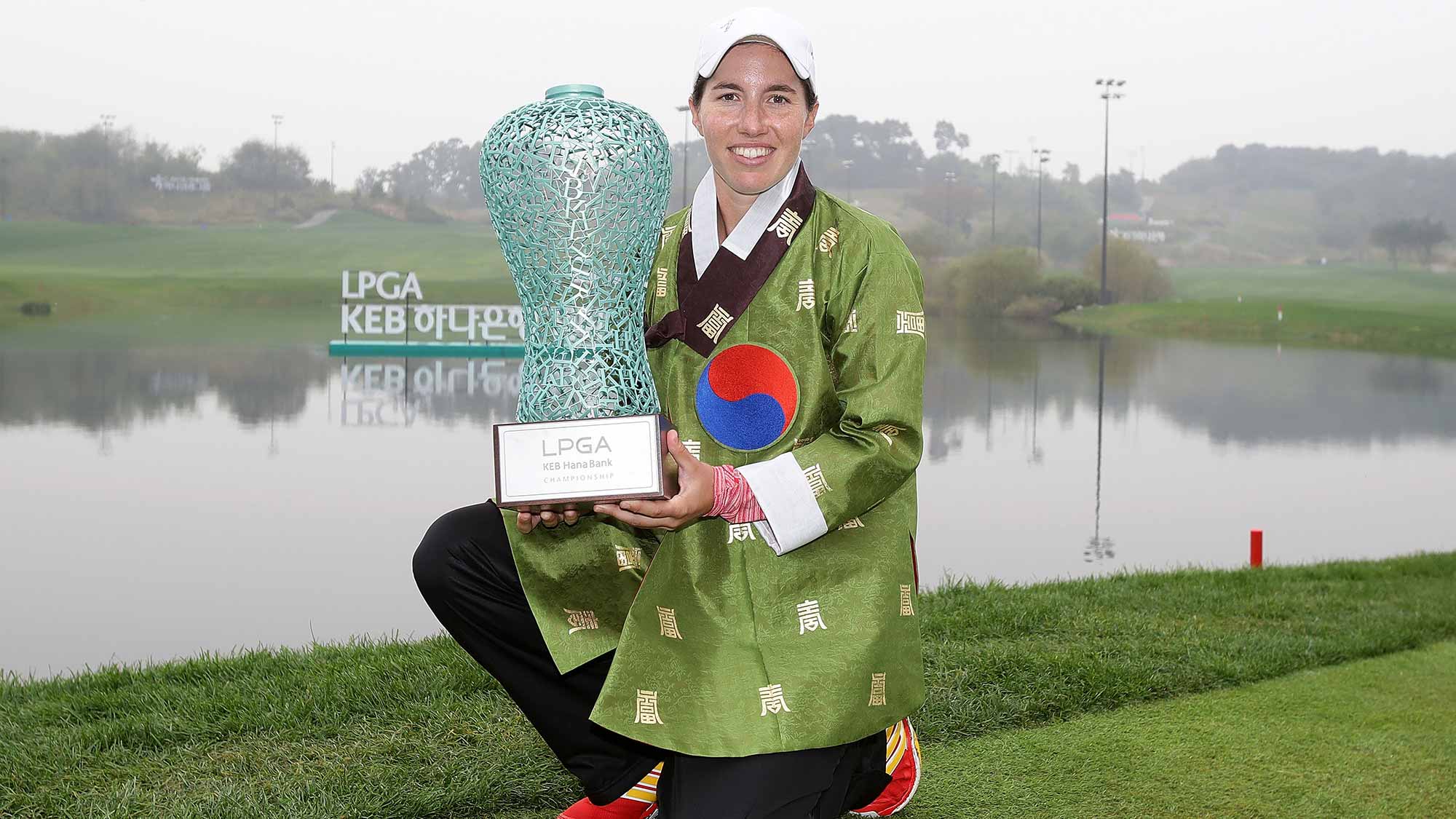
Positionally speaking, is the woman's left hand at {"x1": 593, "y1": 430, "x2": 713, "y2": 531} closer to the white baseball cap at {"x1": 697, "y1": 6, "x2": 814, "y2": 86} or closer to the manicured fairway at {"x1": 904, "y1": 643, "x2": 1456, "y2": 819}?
the white baseball cap at {"x1": 697, "y1": 6, "x2": 814, "y2": 86}

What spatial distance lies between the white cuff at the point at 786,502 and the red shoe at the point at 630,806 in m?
0.70

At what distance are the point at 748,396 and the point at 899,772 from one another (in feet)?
2.74

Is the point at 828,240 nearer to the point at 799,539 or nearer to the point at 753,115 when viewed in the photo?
the point at 753,115

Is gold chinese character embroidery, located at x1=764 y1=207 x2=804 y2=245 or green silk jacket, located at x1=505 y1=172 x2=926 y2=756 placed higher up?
gold chinese character embroidery, located at x1=764 y1=207 x2=804 y2=245

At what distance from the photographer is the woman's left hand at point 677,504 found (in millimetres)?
1587

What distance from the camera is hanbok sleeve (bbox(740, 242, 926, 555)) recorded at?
5.68 feet

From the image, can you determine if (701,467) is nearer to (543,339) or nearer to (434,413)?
(543,339)

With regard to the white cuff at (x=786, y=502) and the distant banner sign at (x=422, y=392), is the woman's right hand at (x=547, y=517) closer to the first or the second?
the white cuff at (x=786, y=502)

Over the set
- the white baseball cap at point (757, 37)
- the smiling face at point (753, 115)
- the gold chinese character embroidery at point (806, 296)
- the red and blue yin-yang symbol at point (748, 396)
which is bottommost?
the red and blue yin-yang symbol at point (748, 396)

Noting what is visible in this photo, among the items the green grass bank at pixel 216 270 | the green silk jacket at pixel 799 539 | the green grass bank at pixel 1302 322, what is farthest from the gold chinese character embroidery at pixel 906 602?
the green grass bank at pixel 1302 322

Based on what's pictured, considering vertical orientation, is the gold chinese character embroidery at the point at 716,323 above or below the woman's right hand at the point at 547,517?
above

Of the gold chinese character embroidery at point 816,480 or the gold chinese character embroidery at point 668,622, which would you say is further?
the gold chinese character embroidery at point 668,622

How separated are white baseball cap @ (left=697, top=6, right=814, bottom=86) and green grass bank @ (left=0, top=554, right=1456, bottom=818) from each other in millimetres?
1411

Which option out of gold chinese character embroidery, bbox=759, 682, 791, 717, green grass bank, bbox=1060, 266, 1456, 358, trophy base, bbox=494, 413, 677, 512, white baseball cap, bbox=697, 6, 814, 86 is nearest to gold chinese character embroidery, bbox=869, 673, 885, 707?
gold chinese character embroidery, bbox=759, 682, 791, 717
